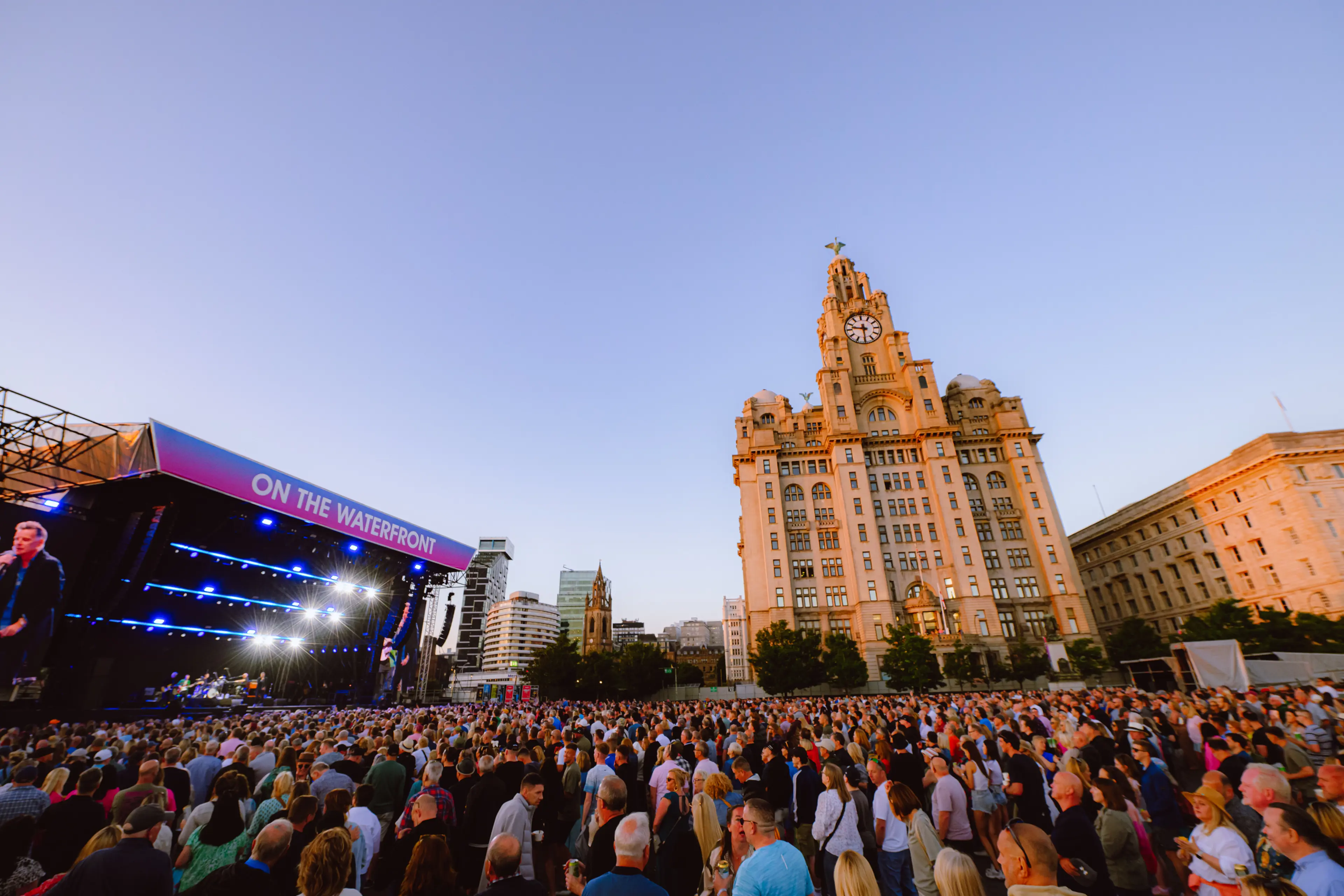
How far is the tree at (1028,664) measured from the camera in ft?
148

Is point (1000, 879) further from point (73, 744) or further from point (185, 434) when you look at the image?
point (185, 434)

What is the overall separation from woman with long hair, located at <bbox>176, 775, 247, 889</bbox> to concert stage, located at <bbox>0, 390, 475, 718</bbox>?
21021 millimetres

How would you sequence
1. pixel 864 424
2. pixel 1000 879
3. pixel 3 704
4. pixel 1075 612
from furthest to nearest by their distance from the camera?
pixel 864 424 < pixel 1075 612 < pixel 3 704 < pixel 1000 879

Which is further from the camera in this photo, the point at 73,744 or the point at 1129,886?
the point at 73,744

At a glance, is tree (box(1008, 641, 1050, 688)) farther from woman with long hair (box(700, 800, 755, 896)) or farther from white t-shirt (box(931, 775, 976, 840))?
woman with long hair (box(700, 800, 755, 896))

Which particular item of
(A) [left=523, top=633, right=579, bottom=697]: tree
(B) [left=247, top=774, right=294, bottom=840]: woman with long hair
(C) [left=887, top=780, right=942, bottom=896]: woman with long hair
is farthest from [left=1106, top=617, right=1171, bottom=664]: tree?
(B) [left=247, top=774, right=294, bottom=840]: woman with long hair

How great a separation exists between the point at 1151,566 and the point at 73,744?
82814mm

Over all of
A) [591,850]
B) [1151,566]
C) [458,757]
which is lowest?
[591,850]

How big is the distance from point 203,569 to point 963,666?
53332 mm

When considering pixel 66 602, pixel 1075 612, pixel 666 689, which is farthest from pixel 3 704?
pixel 1075 612

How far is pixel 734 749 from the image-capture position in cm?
952

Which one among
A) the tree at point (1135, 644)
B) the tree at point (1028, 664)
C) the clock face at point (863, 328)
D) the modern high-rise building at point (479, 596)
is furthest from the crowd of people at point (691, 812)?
the modern high-rise building at point (479, 596)

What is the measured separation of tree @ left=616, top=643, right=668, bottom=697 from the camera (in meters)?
53.8

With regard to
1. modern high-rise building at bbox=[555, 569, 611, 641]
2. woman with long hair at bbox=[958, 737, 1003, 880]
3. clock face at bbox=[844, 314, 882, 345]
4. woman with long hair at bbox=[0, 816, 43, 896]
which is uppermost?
clock face at bbox=[844, 314, 882, 345]
